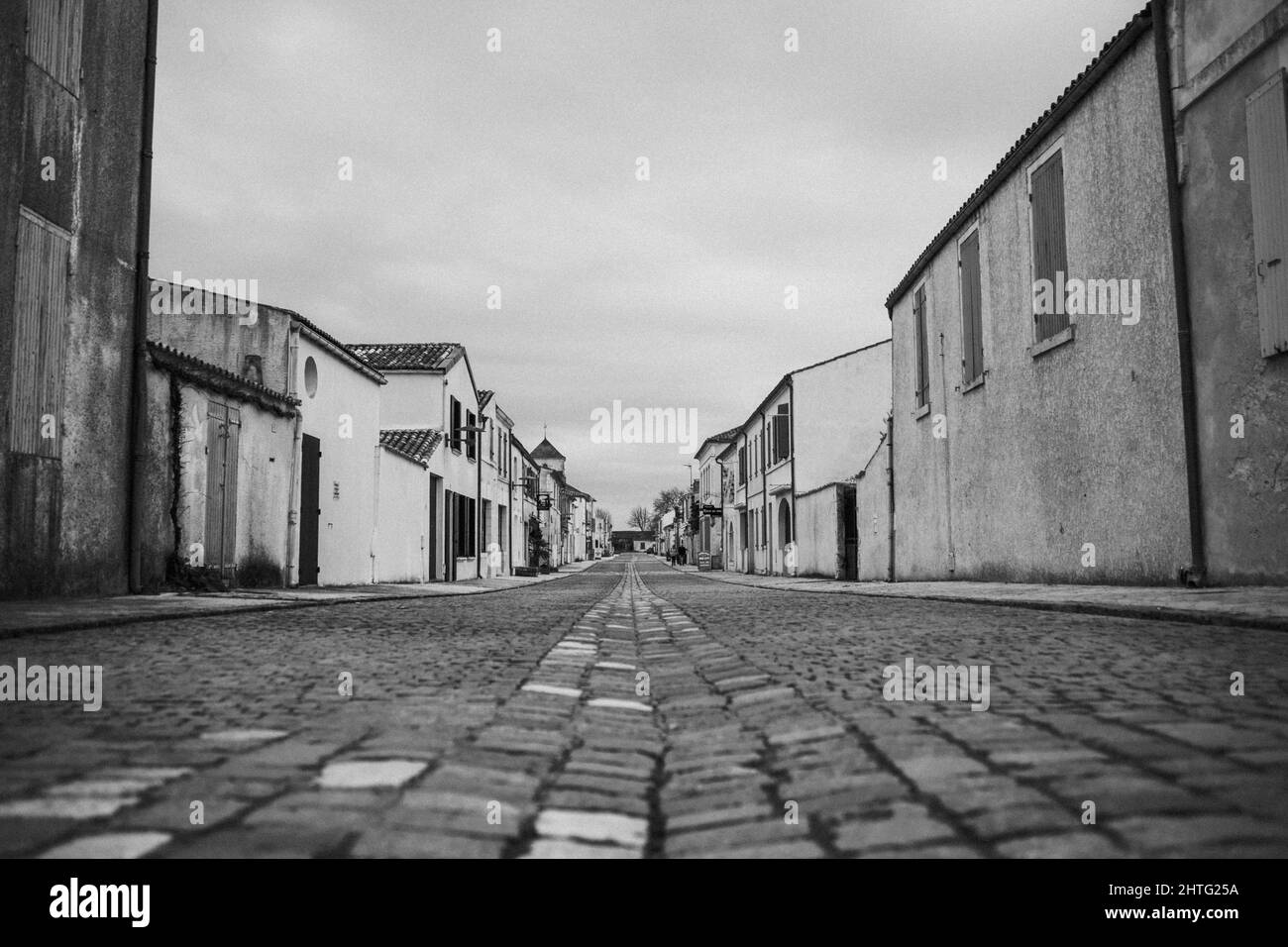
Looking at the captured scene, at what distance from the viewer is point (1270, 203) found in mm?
7844

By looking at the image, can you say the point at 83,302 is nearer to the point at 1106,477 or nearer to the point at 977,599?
the point at 977,599

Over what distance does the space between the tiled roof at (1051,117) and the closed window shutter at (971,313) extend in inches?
21.9

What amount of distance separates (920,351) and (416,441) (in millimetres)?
14083

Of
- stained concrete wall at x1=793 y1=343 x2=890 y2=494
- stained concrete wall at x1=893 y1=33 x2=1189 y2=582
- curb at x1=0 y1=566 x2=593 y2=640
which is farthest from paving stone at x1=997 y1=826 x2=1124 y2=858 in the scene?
stained concrete wall at x1=793 y1=343 x2=890 y2=494

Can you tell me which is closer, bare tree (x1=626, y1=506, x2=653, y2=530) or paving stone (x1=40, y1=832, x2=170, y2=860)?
paving stone (x1=40, y1=832, x2=170, y2=860)

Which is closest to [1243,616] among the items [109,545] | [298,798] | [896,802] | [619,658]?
[619,658]

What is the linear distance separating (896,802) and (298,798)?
54.9 inches

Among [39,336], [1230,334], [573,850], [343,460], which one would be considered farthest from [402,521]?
[573,850]

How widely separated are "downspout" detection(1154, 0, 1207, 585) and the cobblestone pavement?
410cm

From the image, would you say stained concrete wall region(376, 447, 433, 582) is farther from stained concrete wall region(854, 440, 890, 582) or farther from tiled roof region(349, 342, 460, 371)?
stained concrete wall region(854, 440, 890, 582)

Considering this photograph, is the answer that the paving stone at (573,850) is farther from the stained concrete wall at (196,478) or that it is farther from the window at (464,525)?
the window at (464,525)

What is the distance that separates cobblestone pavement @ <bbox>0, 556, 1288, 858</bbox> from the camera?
194cm

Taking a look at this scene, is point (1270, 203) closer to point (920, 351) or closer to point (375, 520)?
point (920, 351)

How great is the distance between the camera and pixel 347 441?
775 inches
